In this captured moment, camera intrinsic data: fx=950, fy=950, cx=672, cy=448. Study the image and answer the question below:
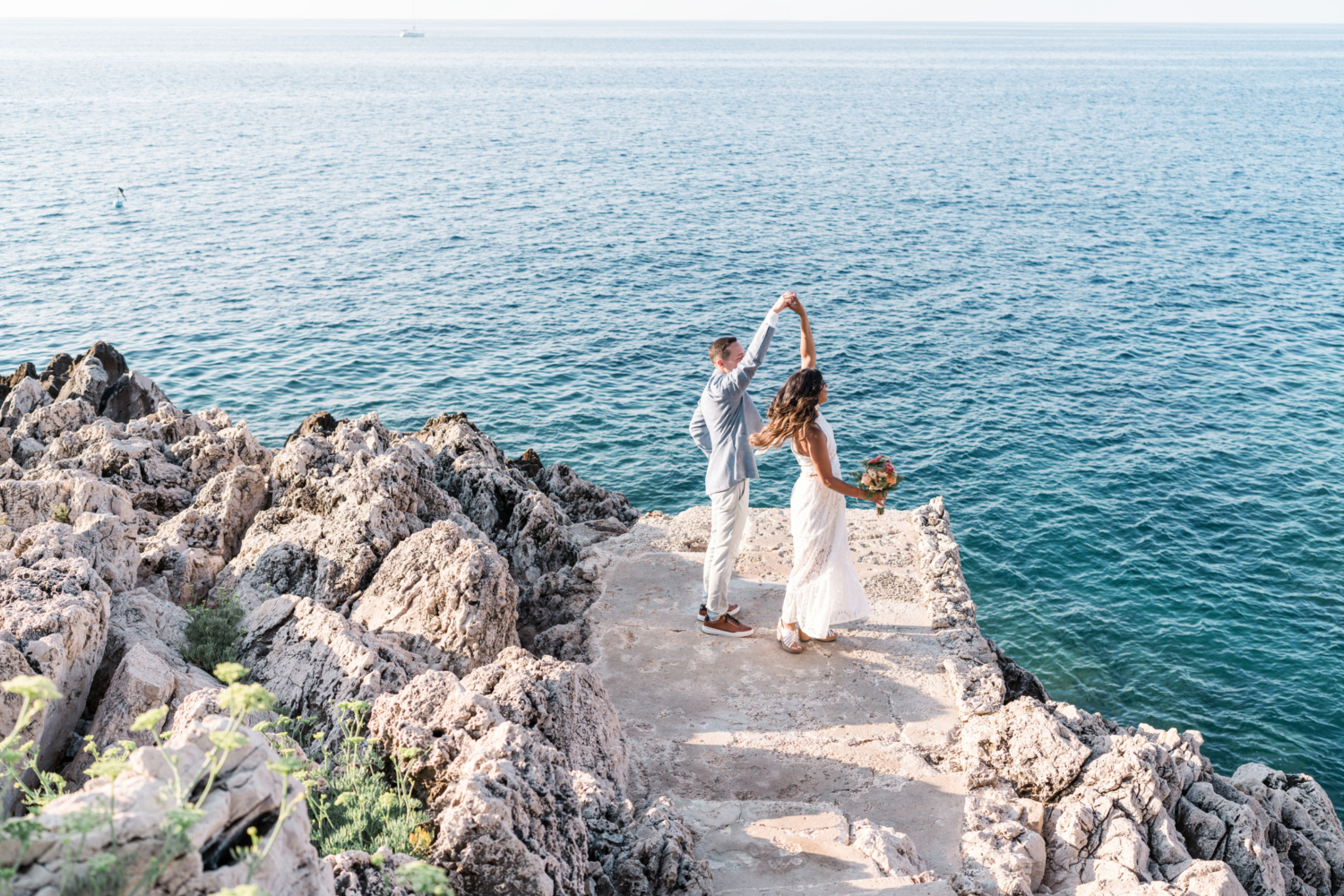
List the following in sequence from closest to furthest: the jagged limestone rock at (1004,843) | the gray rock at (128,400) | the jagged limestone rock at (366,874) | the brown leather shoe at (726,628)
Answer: the jagged limestone rock at (366,874)
the jagged limestone rock at (1004,843)
the brown leather shoe at (726,628)
the gray rock at (128,400)

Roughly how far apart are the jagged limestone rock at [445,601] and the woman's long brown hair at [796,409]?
2.90m

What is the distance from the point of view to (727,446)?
8.95 m

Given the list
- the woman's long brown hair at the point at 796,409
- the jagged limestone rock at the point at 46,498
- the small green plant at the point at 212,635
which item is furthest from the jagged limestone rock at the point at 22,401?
the woman's long brown hair at the point at 796,409

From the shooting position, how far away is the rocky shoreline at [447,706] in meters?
4.95

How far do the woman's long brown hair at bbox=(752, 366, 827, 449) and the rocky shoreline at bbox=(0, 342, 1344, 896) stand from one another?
2651mm

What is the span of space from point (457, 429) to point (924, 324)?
17129mm

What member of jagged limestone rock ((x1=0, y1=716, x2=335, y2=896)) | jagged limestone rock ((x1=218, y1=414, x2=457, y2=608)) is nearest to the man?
jagged limestone rock ((x1=218, y1=414, x2=457, y2=608))

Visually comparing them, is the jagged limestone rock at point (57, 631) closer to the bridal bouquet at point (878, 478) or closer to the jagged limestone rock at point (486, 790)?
the jagged limestone rock at point (486, 790)

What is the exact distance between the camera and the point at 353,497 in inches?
430

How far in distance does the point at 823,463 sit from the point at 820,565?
1.17 meters

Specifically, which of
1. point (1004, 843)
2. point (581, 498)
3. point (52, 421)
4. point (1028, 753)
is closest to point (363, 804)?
point (1004, 843)

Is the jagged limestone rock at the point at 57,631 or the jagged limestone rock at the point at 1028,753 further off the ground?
the jagged limestone rock at the point at 57,631

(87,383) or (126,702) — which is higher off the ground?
(126,702)

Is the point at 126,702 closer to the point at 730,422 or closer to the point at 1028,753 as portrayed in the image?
the point at 730,422
